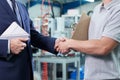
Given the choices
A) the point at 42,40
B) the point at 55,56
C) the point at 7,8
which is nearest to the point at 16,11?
the point at 7,8

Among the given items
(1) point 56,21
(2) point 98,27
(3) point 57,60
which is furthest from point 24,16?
(1) point 56,21

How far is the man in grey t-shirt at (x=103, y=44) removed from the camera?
1.67 metres

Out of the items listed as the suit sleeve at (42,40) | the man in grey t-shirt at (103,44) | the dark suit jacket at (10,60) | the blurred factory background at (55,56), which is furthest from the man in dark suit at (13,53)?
the blurred factory background at (55,56)

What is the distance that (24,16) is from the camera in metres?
1.87

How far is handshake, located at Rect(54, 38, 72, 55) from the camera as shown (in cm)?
188

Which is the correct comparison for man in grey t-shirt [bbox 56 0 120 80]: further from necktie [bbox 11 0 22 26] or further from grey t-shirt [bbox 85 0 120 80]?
necktie [bbox 11 0 22 26]

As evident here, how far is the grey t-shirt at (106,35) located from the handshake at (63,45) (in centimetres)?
18

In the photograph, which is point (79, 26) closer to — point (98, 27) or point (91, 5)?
point (98, 27)

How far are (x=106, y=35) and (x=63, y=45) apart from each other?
0.41 meters

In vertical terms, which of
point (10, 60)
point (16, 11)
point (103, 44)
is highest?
point (16, 11)

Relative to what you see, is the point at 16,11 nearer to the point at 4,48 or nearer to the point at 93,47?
the point at 4,48

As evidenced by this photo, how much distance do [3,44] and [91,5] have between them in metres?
8.91

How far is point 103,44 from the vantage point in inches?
66.2

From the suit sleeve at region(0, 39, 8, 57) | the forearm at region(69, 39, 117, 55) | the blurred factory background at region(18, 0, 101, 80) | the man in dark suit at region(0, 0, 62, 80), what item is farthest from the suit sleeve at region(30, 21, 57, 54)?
the blurred factory background at region(18, 0, 101, 80)
